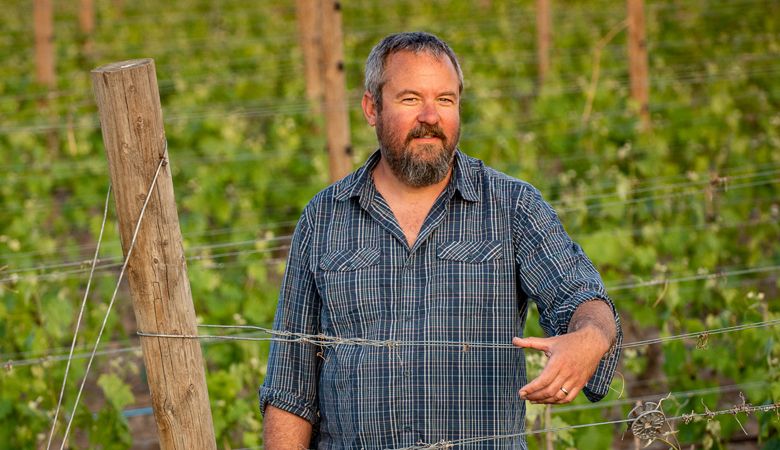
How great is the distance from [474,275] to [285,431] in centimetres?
55

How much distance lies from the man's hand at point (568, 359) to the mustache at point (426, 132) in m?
0.52

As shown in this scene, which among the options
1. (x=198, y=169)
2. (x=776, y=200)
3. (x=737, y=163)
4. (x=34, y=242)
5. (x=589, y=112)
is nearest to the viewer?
(x=34, y=242)

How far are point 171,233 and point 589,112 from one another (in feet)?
20.0

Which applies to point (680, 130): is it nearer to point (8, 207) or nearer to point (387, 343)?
point (8, 207)

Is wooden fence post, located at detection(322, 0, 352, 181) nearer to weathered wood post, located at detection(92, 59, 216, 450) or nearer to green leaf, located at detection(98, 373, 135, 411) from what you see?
green leaf, located at detection(98, 373, 135, 411)

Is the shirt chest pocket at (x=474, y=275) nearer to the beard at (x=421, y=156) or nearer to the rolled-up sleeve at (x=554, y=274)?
the rolled-up sleeve at (x=554, y=274)

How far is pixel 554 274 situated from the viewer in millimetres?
2260

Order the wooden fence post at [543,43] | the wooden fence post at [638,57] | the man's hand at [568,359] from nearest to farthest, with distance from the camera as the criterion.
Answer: the man's hand at [568,359]
the wooden fence post at [638,57]
the wooden fence post at [543,43]

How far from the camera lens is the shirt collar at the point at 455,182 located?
94.6 inches

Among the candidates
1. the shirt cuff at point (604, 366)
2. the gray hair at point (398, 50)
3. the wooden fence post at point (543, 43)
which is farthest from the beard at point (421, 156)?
the wooden fence post at point (543, 43)

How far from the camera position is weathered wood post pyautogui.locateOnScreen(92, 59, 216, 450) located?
7.26 feet

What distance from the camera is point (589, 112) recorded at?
8.05 meters

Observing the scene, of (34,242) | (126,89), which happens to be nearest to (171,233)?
(126,89)

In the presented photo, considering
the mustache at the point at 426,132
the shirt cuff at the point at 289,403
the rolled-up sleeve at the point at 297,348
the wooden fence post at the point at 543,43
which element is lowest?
the shirt cuff at the point at 289,403
